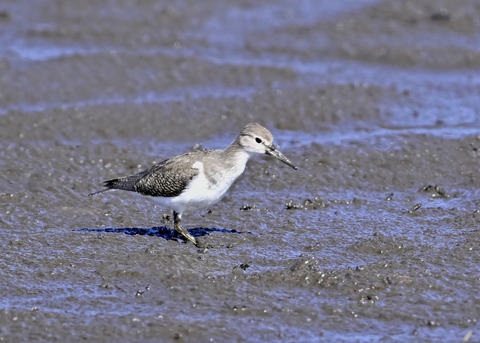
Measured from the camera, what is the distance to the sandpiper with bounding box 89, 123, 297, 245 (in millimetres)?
7988

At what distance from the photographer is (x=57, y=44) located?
13.6m

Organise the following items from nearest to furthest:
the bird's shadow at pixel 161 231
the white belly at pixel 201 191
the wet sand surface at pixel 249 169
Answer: the wet sand surface at pixel 249 169, the white belly at pixel 201 191, the bird's shadow at pixel 161 231

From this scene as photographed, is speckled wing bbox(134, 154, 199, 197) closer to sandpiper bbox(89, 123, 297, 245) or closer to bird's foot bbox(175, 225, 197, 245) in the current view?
sandpiper bbox(89, 123, 297, 245)

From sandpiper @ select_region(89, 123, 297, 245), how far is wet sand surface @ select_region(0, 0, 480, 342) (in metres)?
0.47

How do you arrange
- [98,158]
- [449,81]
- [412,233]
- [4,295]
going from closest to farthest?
[4,295]
[412,233]
[98,158]
[449,81]

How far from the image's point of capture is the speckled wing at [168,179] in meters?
8.04

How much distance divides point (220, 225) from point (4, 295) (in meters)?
2.61

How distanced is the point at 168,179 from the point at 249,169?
2199mm

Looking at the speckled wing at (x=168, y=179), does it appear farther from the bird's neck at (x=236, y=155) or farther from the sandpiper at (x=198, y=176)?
the bird's neck at (x=236, y=155)

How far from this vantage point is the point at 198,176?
8008mm

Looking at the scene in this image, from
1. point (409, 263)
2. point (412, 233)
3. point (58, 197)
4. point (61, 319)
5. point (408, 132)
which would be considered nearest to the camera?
point (61, 319)

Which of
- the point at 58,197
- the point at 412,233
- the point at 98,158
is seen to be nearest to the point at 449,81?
the point at 412,233

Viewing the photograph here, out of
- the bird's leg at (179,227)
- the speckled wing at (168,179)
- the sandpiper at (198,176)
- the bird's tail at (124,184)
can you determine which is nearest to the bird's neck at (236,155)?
the sandpiper at (198,176)

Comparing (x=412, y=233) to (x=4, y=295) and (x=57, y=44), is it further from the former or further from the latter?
(x=57, y=44)
